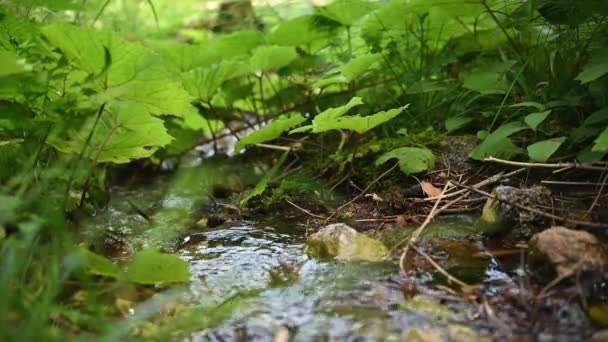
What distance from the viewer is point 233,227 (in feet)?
5.73

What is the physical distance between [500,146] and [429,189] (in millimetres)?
249

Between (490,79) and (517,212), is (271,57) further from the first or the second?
(517,212)

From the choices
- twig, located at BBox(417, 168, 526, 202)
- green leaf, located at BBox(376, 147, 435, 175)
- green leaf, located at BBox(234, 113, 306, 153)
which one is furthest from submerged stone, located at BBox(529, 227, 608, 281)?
green leaf, located at BBox(234, 113, 306, 153)

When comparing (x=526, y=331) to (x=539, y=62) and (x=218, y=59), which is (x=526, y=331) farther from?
(x=218, y=59)

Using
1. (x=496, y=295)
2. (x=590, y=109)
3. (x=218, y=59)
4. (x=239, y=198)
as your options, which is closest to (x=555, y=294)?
(x=496, y=295)

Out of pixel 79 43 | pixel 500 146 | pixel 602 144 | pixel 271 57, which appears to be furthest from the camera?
pixel 271 57

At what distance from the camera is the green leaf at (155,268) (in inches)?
43.0

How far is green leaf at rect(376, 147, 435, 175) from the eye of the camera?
168 centimetres

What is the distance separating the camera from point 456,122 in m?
1.85

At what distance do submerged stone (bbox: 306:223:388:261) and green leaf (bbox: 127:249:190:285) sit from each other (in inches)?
14.5

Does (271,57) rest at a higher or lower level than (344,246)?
higher

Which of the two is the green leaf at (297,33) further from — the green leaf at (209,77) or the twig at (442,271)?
the twig at (442,271)

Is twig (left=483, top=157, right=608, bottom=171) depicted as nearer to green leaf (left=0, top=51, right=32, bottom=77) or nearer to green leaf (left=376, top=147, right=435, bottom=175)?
green leaf (left=376, top=147, right=435, bottom=175)

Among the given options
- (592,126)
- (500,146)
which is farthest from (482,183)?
(592,126)
